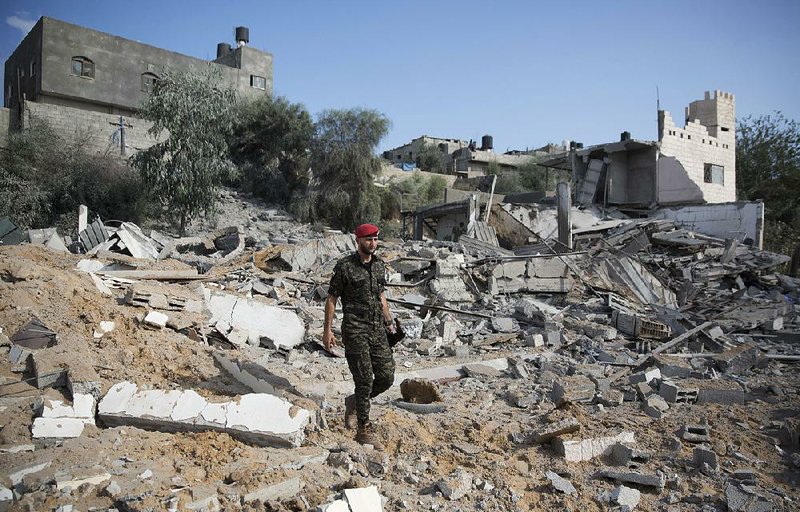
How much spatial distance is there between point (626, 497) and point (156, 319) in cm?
511

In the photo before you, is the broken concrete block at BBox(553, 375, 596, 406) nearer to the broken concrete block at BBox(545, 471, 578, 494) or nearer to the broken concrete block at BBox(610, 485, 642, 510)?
the broken concrete block at BBox(545, 471, 578, 494)

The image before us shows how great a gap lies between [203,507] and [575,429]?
8.72 ft

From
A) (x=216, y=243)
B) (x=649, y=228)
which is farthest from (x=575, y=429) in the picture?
(x=649, y=228)

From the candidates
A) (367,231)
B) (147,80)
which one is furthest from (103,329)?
(147,80)

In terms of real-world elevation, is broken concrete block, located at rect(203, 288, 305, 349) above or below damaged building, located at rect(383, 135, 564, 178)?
below

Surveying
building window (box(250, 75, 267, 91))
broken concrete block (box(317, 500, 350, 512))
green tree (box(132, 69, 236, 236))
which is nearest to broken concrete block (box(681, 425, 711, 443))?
broken concrete block (box(317, 500, 350, 512))

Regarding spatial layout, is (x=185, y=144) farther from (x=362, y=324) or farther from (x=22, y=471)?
(x=22, y=471)

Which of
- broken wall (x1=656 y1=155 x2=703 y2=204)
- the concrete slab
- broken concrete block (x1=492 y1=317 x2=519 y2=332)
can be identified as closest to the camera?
the concrete slab

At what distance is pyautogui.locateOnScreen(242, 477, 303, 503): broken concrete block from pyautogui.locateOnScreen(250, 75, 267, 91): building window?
29538 mm

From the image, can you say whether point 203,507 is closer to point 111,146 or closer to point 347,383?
point 347,383

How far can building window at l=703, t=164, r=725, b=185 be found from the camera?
2122cm

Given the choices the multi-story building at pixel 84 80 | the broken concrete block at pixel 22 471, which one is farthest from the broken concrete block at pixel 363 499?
the multi-story building at pixel 84 80

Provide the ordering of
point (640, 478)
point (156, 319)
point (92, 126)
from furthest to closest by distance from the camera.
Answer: point (92, 126), point (156, 319), point (640, 478)

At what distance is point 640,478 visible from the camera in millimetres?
3309
